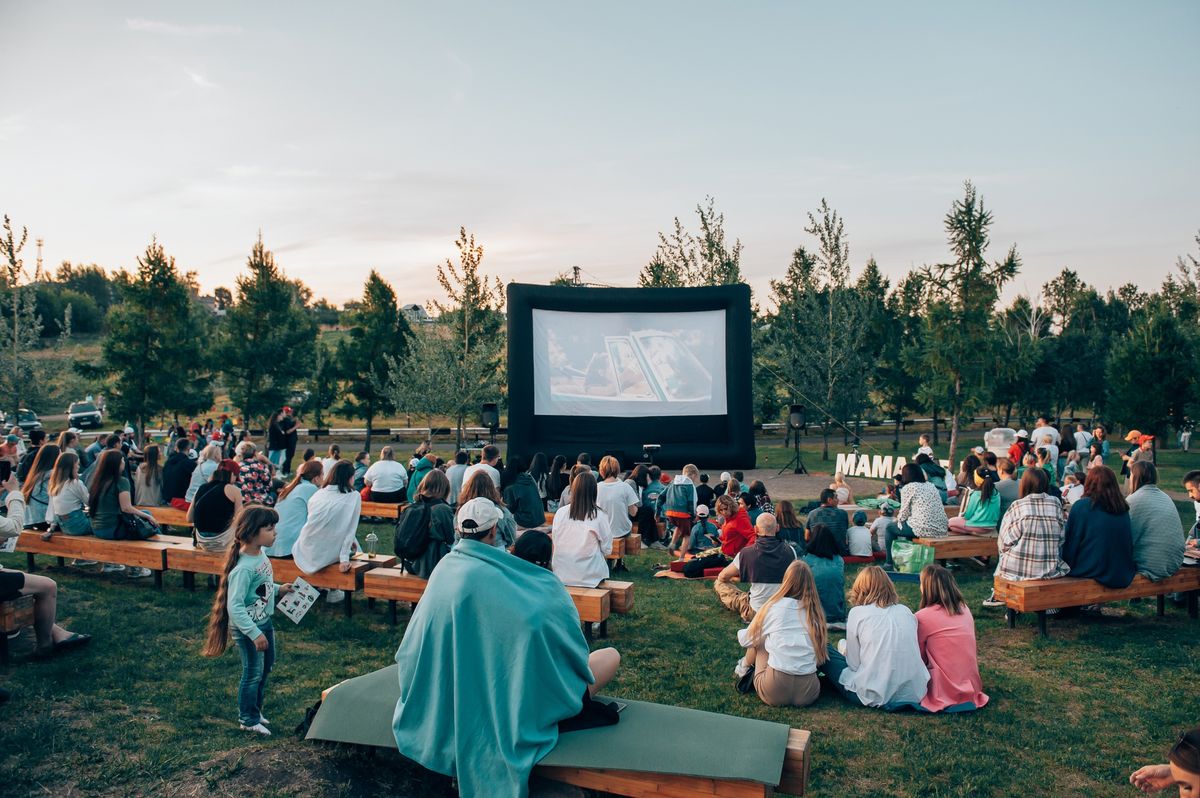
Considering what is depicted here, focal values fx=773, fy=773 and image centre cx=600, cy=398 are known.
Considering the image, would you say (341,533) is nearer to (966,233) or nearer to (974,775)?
(974,775)

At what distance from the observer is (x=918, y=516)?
795 centimetres

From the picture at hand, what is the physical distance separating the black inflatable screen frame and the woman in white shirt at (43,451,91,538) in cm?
819

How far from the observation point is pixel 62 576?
7.08 meters

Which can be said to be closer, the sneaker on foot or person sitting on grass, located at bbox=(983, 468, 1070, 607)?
person sitting on grass, located at bbox=(983, 468, 1070, 607)

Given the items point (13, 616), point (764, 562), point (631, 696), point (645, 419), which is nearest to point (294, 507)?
point (13, 616)

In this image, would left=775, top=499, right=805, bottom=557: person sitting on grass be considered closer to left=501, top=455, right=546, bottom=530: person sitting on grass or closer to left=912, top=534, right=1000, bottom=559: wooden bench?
left=912, top=534, right=1000, bottom=559: wooden bench

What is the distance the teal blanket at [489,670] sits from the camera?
9.69 feet

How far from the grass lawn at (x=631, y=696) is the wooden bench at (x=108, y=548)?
279mm

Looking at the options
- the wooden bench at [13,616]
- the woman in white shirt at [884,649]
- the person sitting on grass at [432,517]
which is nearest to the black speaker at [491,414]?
the person sitting on grass at [432,517]

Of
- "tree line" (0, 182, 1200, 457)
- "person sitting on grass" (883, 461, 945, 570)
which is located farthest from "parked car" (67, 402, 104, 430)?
"person sitting on grass" (883, 461, 945, 570)

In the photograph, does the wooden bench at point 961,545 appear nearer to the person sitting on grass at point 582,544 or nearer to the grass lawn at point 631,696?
the grass lawn at point 631,696

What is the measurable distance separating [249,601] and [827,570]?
4.01 metres

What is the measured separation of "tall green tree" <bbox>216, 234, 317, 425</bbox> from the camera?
66.4 feet

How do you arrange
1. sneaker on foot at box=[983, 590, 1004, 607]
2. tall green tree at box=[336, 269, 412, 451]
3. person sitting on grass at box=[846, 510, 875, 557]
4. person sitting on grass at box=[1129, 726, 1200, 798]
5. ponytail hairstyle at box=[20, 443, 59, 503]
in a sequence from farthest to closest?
tall green tree at box=[336, 269, 412, 451] < person sitting on grass at box=[846, 510, 875, 557] < ponytail hairstyle at box=[20, 443, 59, 503] < sneaker on foot at box=[983, 590, 1004, 607] < person sitting on grass at box=[1129, 726, 1200, 798]
